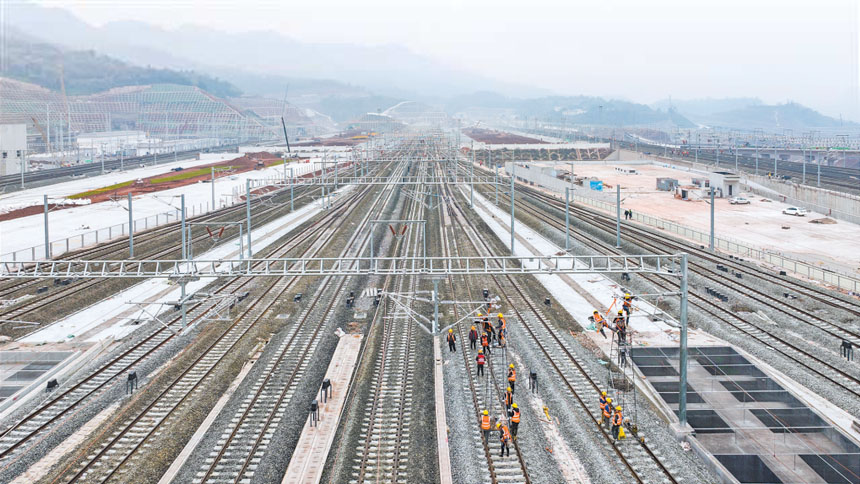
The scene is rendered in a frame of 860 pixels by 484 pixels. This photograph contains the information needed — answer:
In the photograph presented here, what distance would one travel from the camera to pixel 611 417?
1959 centimetres

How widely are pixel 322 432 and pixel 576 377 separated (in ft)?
29.8

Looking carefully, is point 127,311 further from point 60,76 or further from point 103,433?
point 60,76

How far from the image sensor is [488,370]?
24453mm

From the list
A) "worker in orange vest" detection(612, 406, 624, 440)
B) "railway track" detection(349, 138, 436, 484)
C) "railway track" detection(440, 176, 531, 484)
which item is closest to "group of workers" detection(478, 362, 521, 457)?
"railway track" detection(440, 176, 531, 484)

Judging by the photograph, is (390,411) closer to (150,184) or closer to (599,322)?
(599,322)

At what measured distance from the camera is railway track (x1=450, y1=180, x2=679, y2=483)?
17220 mm

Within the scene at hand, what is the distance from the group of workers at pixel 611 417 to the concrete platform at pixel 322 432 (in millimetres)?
7634

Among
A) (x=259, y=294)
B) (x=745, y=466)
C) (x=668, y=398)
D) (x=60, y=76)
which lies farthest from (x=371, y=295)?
(x=60, y=76)

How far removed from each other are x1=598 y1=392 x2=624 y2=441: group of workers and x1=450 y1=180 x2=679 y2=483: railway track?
207mm

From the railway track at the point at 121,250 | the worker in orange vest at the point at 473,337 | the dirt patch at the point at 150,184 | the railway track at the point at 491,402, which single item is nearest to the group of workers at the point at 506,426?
the railway track at the point at 491,402

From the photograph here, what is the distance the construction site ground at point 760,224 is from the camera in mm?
46844

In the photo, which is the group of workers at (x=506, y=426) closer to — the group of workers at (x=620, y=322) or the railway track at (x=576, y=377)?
the railway track at (x=576, y=377)

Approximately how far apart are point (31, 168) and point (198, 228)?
6736cm

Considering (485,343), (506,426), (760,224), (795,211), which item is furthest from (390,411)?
(795,211)
